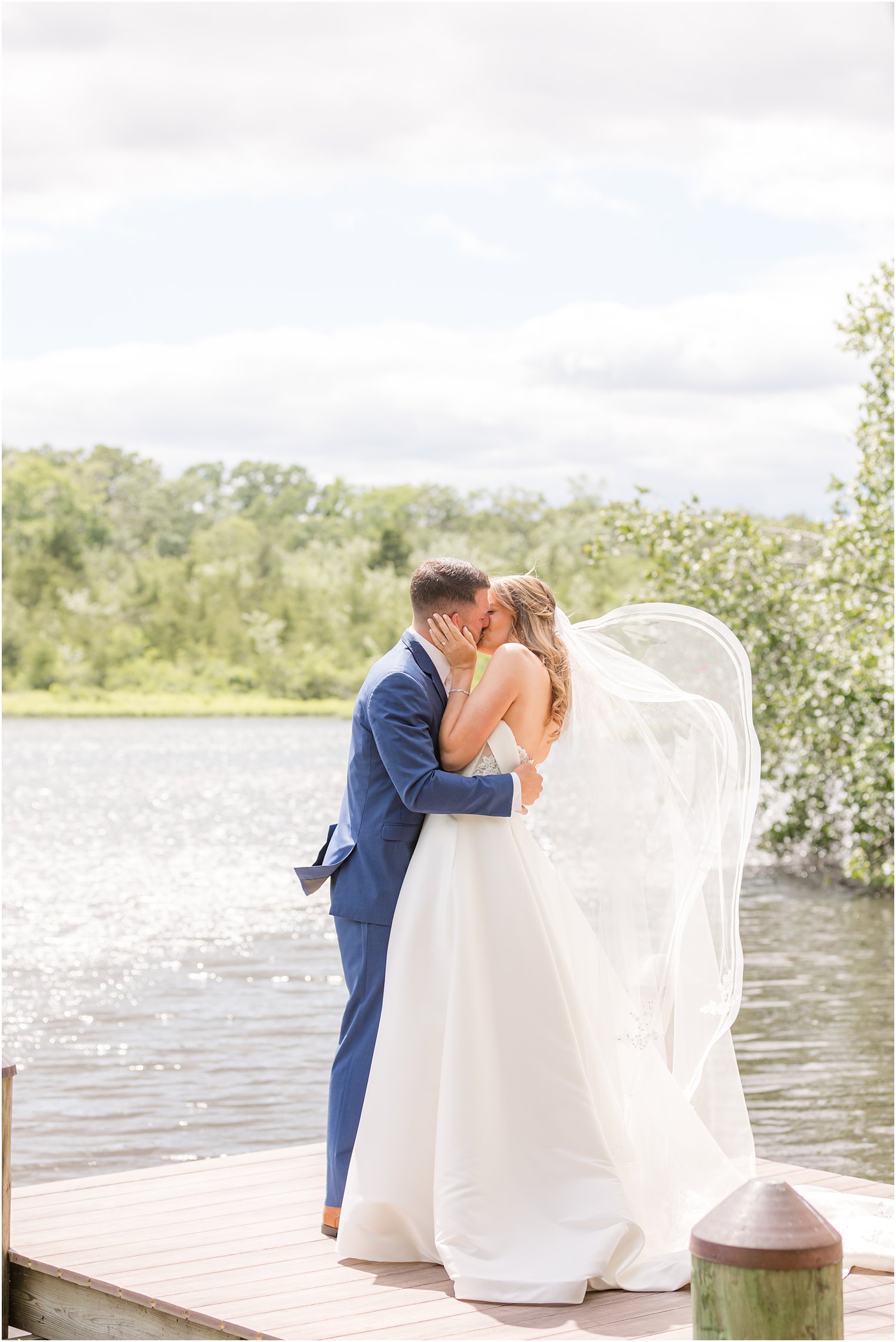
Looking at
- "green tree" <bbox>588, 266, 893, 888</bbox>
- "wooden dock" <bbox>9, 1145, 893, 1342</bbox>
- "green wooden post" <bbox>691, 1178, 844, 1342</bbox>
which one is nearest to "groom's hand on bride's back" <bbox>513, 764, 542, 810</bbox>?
"wooden dock" <bbox>9, 1145, 893, 1342</bbox>

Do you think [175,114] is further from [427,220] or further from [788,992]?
[427,220]

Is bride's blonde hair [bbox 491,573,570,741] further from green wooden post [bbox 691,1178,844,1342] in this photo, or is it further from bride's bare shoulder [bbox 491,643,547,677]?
green wooden post [bbox 691,1178,844,1342]

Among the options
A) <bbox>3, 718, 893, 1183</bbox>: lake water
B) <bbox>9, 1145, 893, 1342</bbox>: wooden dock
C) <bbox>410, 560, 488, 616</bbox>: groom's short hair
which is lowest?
<bbox>3, 718, 893, 1183</bbox>: lake water

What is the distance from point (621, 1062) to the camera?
13.1 feet

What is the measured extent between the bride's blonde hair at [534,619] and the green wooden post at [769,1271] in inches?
72.1

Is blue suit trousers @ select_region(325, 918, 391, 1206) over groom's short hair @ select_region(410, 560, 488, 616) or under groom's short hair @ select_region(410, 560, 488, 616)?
under

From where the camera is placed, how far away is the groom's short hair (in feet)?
12.9

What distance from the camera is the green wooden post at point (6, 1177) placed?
3831mm

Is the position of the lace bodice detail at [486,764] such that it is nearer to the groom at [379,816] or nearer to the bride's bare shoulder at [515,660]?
the groom at [379,816]

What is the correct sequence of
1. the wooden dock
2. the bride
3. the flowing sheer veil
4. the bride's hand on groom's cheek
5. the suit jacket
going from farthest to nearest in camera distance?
the flowing sheer veil, the bride's hand on groom's cheek, the suit jacket, the bride, the wooden dock

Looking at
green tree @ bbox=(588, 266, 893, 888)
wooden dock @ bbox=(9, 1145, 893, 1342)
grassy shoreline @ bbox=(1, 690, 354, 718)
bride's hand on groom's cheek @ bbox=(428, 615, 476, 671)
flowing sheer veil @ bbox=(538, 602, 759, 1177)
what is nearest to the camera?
wooden dock @ bbox=(9, 1145, 893, 1342)

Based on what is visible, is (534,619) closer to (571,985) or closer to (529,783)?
(529,783)

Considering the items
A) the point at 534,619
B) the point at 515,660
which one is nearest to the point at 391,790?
the point at 515,660

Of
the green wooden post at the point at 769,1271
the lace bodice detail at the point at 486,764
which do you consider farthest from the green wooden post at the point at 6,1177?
the green wooden post at the point at 769,1271
